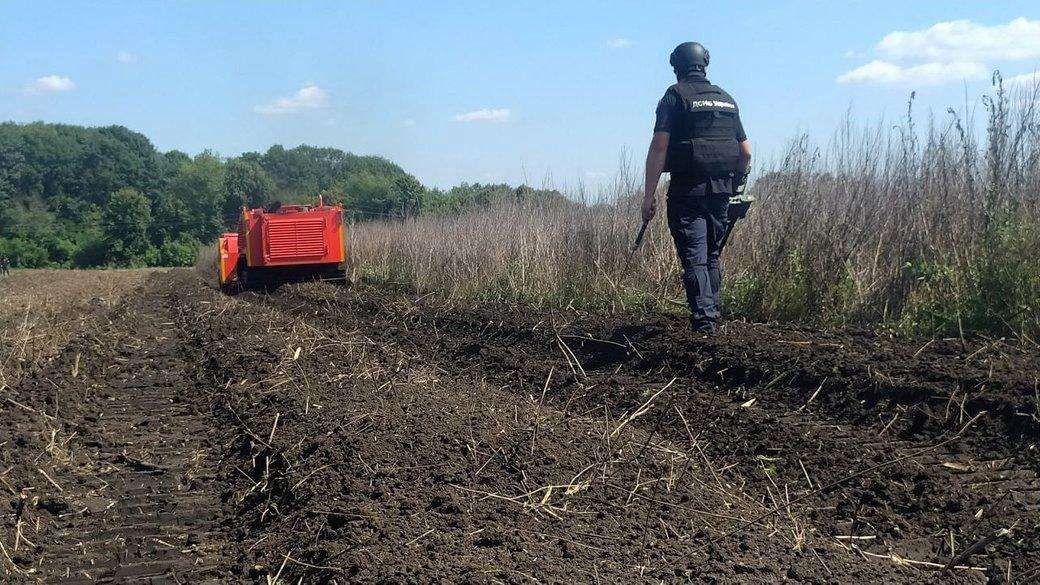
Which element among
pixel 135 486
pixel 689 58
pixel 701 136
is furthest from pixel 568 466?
pixel 689 58

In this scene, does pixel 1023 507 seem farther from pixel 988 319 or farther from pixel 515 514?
pixel 988 319

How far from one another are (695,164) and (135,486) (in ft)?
13.9

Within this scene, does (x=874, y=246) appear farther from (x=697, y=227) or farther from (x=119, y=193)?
(x=119, y=193)

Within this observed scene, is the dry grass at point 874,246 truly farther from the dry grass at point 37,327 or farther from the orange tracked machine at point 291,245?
the orange tracked machine at point 291,245

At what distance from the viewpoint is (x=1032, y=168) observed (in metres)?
6.41

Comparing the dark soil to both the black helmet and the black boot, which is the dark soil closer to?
the black boot

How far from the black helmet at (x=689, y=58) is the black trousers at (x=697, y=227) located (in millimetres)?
851

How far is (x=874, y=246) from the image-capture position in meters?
7.41

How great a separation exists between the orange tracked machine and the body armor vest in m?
12.4

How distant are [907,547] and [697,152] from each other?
150 inches

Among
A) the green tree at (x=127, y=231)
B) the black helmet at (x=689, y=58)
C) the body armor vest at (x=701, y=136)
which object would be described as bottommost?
the green tree at (x=127, y=231)

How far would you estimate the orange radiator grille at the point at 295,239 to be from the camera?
685 inches

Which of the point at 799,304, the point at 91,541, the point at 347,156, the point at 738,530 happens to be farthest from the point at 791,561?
the point at 347,156

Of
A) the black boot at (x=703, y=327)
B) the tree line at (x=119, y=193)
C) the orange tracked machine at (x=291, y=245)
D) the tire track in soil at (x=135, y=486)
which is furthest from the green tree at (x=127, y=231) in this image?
the black boot at (x=703, y=327)
